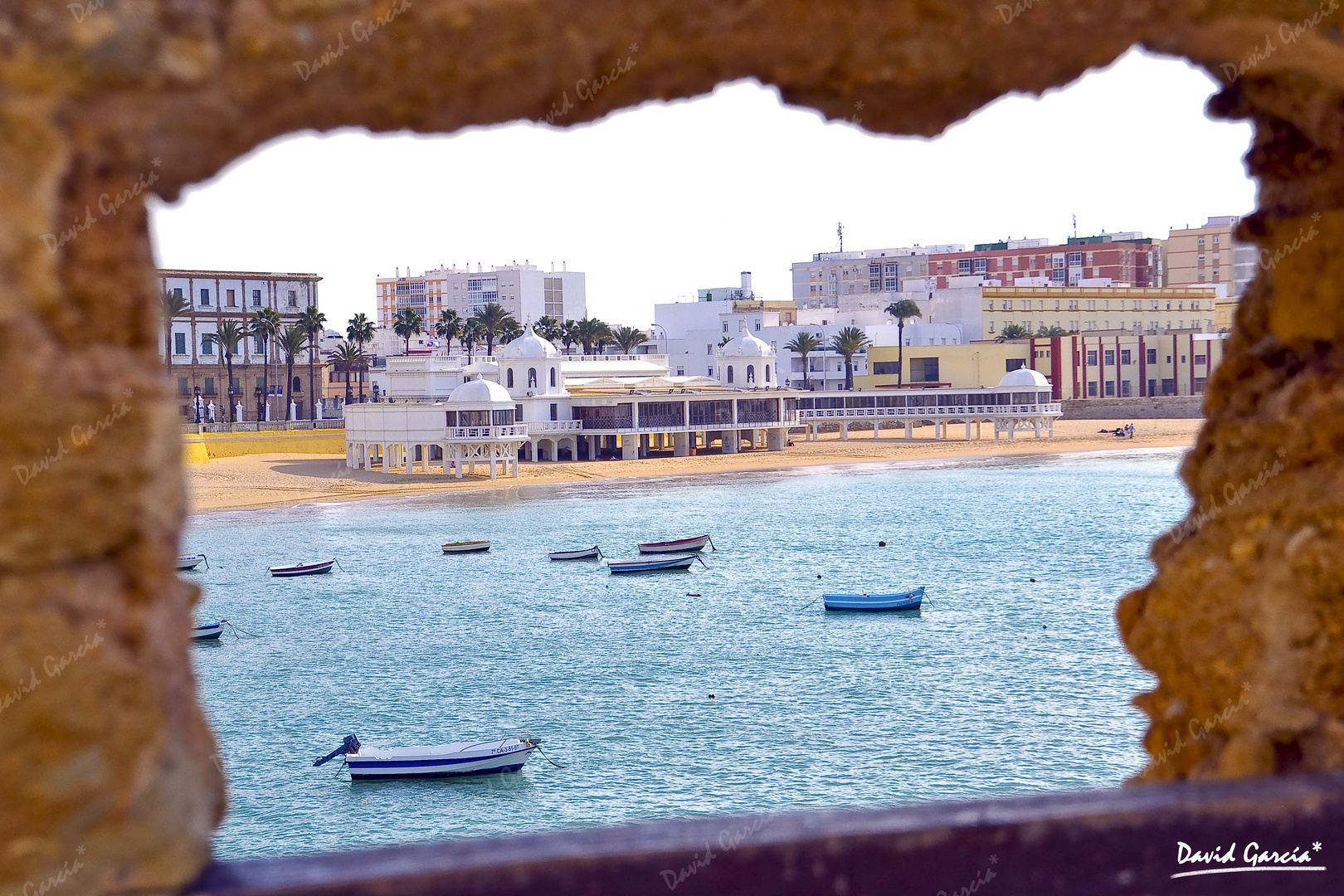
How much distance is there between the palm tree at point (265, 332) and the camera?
75562mm

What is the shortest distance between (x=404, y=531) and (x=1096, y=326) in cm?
6331

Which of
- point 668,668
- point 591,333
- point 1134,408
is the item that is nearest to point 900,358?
point 1134,408

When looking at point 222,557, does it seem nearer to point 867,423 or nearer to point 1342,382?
point 1342,382

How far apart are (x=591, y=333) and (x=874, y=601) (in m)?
65.5

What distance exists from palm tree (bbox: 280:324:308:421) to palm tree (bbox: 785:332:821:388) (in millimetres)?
33318

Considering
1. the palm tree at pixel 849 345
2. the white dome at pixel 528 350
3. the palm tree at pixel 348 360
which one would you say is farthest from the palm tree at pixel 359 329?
the palm tree at pixel 849 345

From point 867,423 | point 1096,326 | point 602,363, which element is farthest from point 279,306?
point 1096,326

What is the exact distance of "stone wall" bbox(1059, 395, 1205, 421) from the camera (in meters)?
86.9

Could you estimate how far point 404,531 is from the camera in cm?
5131

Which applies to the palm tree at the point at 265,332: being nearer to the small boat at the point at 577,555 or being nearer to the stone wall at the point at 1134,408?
the small boat at the point at 577,555

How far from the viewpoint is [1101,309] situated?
9656 cm

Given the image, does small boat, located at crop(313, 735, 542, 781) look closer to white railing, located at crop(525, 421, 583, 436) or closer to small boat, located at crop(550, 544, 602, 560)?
→ small boat, located at crop(550, 544, 602, 560)

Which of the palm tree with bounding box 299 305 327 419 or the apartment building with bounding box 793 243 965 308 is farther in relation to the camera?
the apartment building with bounding box 793 243 965 308

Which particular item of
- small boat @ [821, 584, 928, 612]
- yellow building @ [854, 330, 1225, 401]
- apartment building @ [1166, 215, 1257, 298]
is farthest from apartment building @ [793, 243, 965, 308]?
small boat @ [821, 584, 928, 612]
